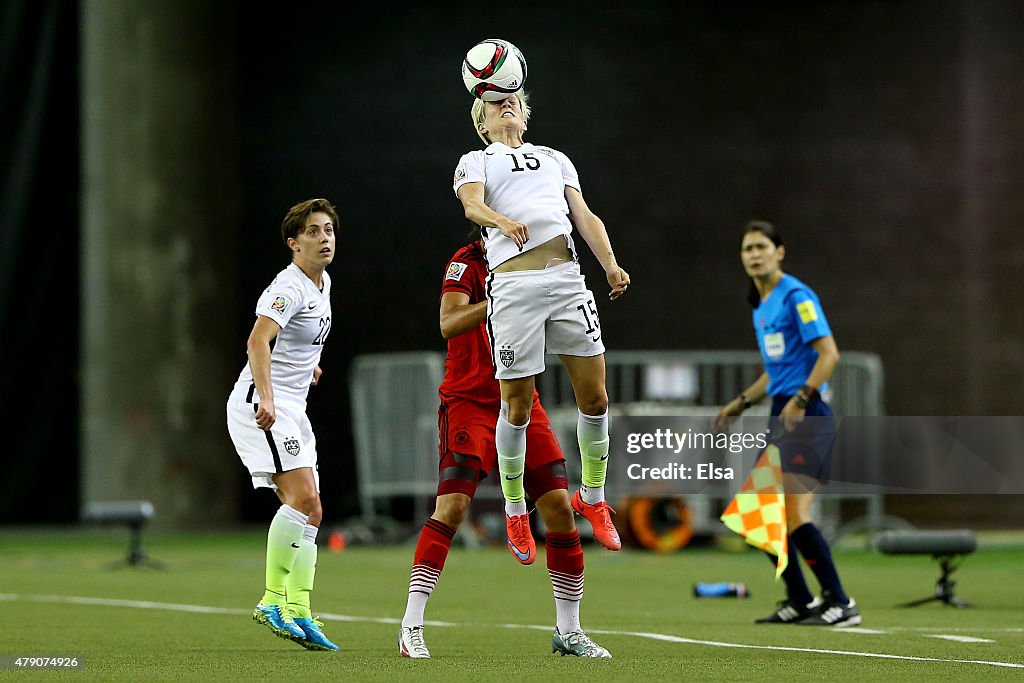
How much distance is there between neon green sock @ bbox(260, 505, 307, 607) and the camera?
6.95m

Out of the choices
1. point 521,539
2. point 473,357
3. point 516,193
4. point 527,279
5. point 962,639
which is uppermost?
point 516,193

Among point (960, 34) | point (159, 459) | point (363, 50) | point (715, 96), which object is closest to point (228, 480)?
point (159, 459)

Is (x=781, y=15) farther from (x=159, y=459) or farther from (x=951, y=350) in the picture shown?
(x=159, y=459)

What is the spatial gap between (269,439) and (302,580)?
A: 0.62m

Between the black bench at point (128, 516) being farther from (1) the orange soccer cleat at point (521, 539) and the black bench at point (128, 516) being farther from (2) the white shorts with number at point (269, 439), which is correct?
(1) the orange soccer cleat at point (521, 539)

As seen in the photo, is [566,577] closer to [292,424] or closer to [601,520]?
[601,520]

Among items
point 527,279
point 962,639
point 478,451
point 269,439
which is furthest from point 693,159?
point 527,279

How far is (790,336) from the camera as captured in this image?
28.8ft

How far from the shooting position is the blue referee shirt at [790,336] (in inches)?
342

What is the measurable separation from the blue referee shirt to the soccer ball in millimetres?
2919

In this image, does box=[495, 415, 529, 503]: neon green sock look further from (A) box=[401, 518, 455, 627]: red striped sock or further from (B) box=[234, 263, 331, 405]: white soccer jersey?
(B) box=[234, 263, 331, 405]: white soccer jersey

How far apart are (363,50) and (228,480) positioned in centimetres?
522

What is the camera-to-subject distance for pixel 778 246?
29.5 ft

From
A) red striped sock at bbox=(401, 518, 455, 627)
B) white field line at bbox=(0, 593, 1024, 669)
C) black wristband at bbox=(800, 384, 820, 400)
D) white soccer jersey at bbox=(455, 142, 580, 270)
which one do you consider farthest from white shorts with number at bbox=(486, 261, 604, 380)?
black wristband at bbox=(800, 384, 820, 400)
